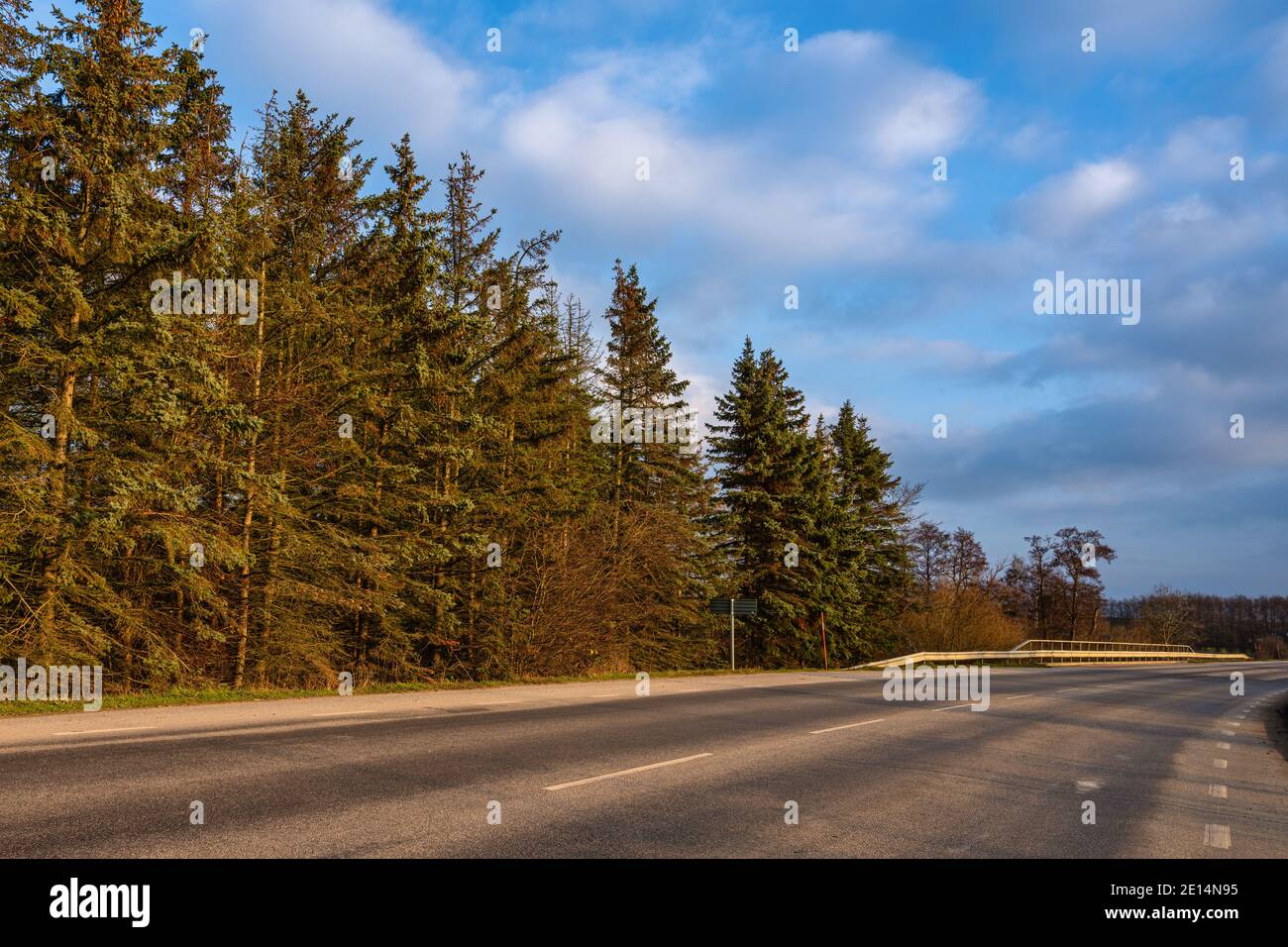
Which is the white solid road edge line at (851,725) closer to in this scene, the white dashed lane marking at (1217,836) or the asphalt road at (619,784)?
the asphalt road at (619,784)

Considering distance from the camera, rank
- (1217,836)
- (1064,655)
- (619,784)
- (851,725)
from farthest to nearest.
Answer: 1. (1064,655)
2. (851,725)
3. (619,784)
4. (1217,836)

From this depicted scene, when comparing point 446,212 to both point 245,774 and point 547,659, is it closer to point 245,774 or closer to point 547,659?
point 547,659

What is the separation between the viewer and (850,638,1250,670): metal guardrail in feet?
132

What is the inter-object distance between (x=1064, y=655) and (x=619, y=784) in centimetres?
4554

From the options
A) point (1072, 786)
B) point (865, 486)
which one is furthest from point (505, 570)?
point (865, 486)

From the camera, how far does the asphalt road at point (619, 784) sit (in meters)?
5.75

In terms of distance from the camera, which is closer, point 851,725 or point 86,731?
point 86,731

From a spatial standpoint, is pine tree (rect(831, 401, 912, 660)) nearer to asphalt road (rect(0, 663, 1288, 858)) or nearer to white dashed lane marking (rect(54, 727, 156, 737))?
asphalt road (rect(0, 663, 1288, 858))

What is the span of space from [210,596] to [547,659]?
37.7ft

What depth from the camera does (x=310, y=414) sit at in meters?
20.8

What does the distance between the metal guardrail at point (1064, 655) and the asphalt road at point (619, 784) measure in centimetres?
2520

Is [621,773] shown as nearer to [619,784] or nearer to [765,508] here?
[619,784]

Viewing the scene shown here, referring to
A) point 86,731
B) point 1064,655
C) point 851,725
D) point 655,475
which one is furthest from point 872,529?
point 86,731

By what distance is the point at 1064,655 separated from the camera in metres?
45.3
